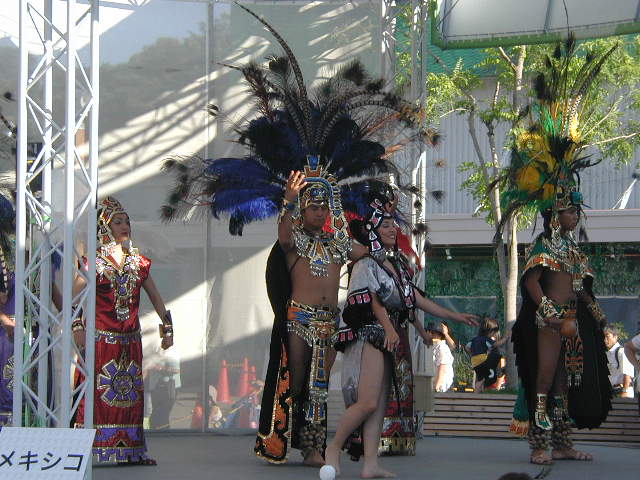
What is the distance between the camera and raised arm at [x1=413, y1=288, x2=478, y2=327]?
23.2 feet

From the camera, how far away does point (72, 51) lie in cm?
700

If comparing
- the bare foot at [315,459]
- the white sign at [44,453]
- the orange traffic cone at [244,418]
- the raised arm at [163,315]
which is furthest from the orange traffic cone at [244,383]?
the white sign at [44,453]

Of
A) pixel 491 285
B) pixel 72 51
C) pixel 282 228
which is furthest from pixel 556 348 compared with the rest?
pixel 491 285

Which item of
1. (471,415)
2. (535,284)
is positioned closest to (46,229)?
(535,284)

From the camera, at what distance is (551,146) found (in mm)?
8539

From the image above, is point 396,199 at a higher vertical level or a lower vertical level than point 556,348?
higher

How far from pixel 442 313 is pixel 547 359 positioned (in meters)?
1.38

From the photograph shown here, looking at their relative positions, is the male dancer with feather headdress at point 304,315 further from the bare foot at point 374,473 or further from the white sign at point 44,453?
the white sign at point 44,453

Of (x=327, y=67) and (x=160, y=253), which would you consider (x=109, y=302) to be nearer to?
(x=160, y=253)

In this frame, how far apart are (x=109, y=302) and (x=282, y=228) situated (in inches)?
49.2

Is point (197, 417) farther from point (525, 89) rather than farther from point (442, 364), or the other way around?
point (525, 89)

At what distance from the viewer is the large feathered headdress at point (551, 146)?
27.9ft

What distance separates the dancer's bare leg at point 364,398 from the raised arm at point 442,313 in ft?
1.41

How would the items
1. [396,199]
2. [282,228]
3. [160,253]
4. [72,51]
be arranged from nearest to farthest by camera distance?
[72,51], [282,228], [396,199], [160,253]
